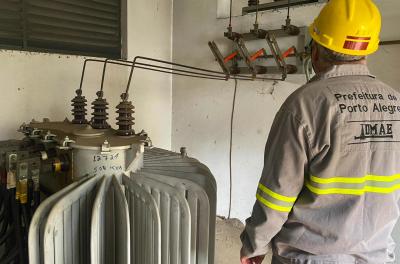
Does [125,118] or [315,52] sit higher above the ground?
[315,52]

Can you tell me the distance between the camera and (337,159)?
97 centimetres

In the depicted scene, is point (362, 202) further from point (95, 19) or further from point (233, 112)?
point (95, 19)

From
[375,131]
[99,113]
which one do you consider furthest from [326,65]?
[99,113]

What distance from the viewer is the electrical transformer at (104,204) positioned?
0.96 m

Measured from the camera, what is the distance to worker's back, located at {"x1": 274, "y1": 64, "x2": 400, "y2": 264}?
97 cm

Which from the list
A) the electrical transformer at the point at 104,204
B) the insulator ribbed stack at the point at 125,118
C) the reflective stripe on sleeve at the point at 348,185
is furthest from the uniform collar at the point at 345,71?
the insulator ribbed stack at the point at 125,118

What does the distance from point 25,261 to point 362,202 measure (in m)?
1.07

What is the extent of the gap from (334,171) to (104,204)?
66 centimetres

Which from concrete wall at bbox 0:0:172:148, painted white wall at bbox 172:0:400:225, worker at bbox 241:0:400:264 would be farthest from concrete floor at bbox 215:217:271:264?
worker at bbox 241:0:400:264

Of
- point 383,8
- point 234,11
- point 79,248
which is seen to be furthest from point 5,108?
point 383,8

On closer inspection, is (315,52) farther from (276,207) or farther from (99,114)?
(99,114)

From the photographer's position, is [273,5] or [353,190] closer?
[353,190]

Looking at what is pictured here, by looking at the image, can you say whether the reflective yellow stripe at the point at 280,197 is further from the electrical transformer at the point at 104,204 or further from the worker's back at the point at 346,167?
the electrical transformer at the point at 104,204

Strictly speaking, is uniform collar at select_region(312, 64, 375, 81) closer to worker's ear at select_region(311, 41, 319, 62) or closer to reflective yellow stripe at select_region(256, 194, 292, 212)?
worker's ear at select_region(311, 41, 319, 62)
